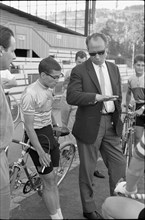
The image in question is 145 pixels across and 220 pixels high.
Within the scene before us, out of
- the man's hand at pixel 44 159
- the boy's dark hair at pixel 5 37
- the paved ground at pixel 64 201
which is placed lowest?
the paved ground at pixel 64 201

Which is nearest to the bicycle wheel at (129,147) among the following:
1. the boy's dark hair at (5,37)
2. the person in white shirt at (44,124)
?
the person in white shirt at (44,124)

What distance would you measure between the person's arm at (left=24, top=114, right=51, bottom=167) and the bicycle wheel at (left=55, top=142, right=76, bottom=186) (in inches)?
55.7

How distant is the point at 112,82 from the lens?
12.8ft

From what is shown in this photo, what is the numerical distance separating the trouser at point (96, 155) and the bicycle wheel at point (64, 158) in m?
0.94

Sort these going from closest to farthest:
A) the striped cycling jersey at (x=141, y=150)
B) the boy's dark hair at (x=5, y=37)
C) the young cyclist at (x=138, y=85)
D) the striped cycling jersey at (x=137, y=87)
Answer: the striped cycling jersey at (x=141, y=150) → the boy's dark hair at (x=5, y=37) → the young cyclist at (x=138, y=85) → the striped cycling jersey at (x=137, y=87)

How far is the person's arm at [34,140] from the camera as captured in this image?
340 cm

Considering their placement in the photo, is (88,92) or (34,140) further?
(88,92)

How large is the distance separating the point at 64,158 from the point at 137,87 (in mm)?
1963

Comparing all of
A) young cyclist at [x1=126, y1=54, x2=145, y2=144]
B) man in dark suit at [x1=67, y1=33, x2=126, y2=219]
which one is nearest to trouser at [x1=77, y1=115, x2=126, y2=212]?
man in dark suit at [x1=67, y1=33, x2=126, y2=219]

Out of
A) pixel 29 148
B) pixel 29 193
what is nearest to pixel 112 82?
pixel 29 148

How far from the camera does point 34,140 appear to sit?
344cm

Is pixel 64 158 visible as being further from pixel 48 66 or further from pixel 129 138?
pixel 48 66

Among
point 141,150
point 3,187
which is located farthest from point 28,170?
point 141,150

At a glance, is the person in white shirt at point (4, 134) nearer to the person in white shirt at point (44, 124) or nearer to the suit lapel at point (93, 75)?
the person in white shirt at point (44, 124)
